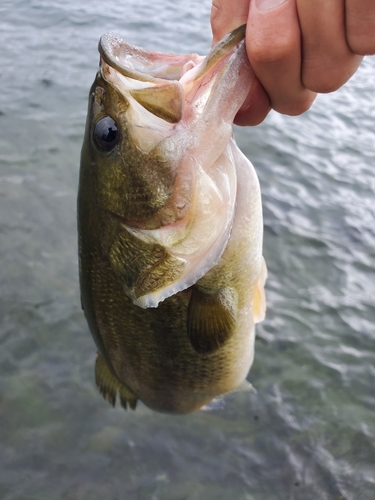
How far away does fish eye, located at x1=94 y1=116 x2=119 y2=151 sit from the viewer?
1.62m

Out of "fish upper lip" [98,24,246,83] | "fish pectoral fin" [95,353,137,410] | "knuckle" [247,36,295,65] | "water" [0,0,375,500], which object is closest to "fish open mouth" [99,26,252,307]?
"fish upper lip" [98,24,246,83]

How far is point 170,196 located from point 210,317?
0.60m

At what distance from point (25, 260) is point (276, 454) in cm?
268

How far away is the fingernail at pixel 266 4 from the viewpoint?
1219mm

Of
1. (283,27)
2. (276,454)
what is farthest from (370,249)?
(283,27)

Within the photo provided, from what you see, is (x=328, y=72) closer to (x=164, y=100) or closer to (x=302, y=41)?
(x=302, y=41)

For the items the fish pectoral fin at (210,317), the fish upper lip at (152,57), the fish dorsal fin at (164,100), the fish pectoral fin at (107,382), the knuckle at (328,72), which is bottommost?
the fish pectoral fin at (107,382)

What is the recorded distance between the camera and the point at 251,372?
13.0 ft

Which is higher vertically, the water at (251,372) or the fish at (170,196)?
the fish at (170,196)

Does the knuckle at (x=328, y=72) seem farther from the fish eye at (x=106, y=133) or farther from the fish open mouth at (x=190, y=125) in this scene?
the fish eye at (x=106, y=133)

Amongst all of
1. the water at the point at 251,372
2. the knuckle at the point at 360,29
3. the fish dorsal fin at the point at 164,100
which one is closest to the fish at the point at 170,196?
the fish dorsal fin at the point at 164,100

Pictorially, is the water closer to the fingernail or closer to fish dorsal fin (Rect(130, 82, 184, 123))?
fish dorsal fin (Rect(130, 82, 184, 123))

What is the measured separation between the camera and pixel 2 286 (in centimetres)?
432

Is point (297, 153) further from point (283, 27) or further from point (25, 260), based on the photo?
point (283, 27)
